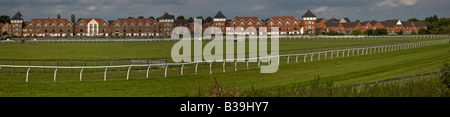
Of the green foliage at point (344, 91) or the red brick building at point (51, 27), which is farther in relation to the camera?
the red brick building at point (51, 27)

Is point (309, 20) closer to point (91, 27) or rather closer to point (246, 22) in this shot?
point (246, 22)

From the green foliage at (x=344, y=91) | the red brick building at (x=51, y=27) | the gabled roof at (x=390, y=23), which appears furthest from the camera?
the gabled roof at (x=390, y=23)

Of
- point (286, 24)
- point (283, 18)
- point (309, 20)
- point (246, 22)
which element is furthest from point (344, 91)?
point (309, 20)

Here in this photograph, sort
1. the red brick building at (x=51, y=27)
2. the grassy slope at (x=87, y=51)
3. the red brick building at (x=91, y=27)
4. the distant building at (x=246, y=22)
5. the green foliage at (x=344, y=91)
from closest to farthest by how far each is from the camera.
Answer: the green foliage at (x=344, y=91) < the grassy slope at (x=87, y=51) < the distant building at (x=246, y=22) < the red brick building at (x=51, y=27) < the red brick building at (x=91, y=27)

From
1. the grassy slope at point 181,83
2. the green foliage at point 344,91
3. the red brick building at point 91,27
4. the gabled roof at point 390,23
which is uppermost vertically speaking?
the gabled roof at point 390,23

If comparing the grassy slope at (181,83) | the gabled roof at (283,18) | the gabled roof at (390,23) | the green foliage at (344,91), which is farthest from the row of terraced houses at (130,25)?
the green foliage at (344,91)

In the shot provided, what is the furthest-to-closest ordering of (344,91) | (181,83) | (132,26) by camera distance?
(132,26)
(181,83)
(344,91)

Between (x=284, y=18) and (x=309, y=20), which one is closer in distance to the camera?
(x=284, y=18)

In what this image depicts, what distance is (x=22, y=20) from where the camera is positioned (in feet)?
422

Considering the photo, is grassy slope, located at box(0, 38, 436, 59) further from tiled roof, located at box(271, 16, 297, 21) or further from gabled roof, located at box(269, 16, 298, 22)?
tiled roof, located at box(271, 16, 297, 21)

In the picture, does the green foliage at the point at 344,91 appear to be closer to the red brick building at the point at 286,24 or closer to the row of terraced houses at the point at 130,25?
the row of terraced houses at the point at 130,25
